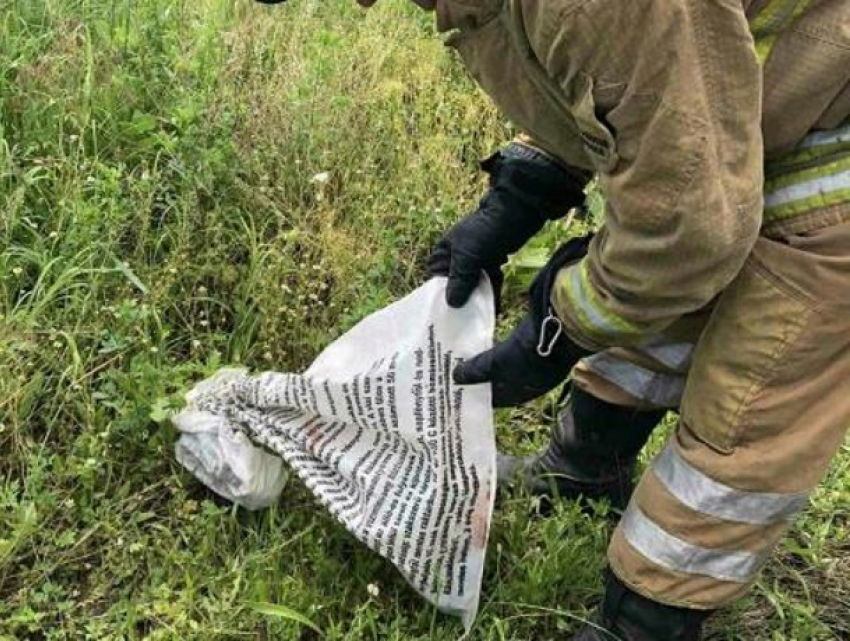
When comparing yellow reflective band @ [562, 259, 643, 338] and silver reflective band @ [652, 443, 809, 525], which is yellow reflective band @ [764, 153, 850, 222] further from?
silver reflective band @ [652, 443, 809, 525]

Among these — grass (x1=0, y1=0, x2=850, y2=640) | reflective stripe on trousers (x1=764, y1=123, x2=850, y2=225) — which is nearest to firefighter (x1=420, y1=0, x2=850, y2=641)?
reflective stripe on trousers (x1=764, y1=123, x2=850, y2=225)

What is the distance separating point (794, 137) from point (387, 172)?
1546 mm

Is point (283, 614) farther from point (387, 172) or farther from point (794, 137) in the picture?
point (387, 172)

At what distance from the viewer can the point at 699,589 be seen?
6.70 feet

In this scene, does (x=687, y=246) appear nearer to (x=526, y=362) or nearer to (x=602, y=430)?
(x=526, y=362)

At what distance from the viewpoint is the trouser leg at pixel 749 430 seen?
185cm

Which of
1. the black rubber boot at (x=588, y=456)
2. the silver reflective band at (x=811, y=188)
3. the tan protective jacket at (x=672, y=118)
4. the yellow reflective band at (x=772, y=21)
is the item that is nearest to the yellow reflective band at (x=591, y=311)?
the tan protective jacket at (x=672, y=118)

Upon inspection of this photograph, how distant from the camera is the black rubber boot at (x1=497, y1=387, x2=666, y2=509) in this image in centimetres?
249

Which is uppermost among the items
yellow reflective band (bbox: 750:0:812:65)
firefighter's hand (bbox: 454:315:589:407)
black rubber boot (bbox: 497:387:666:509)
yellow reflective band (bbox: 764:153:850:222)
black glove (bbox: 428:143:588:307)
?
yellow reflective band (bbox: 750:0:812:65)

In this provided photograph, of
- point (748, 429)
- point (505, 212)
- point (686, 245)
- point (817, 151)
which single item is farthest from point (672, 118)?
point (505, 212)

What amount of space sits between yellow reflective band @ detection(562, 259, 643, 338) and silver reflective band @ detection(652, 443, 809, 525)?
0.27 meters

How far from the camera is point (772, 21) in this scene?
1.68m

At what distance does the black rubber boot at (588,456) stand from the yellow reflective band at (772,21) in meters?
0.93

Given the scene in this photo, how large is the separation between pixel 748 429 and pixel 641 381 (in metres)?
0.44
